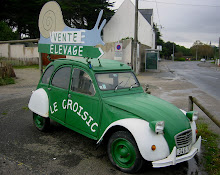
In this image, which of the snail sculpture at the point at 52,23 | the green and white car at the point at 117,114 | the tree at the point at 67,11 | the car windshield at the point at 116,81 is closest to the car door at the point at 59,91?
the green and white car at the point at 117,114

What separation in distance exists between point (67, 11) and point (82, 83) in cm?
2458

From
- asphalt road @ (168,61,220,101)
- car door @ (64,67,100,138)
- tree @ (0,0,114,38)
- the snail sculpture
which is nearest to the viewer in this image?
car door @ (64,67,100,138)

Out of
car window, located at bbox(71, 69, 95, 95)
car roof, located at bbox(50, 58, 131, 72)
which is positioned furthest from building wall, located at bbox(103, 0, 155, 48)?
car window, located at bbox(71, 69, 95, 95)

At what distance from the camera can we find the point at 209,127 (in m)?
6.34

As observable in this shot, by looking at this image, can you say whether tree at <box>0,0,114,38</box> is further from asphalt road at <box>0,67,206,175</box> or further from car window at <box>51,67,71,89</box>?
asphalt road at <box>0,67,206,175</box>

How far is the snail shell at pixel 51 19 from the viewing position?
5340 millimetres

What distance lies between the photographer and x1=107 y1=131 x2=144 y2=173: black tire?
3.65 m

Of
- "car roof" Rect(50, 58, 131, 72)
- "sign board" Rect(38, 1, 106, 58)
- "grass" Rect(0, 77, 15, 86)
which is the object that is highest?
"sign board" Rect(38, 1, 106, 58)

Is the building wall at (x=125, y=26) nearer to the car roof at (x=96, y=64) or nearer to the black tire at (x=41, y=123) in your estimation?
the black tire at (x=41, y=123)

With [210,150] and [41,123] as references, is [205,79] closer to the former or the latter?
[210,150]

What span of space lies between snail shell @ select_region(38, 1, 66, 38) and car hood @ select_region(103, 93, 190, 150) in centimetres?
232

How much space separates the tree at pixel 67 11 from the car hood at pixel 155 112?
24645 mm

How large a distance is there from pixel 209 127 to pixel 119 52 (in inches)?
557

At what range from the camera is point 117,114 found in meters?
3.96
